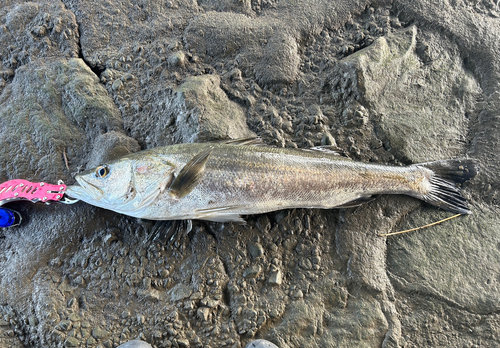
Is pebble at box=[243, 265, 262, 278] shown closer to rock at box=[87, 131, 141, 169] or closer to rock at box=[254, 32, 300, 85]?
rock at box=[87, 131, 141, 169]

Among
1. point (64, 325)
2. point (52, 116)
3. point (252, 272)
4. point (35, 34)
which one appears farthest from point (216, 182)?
point (35, 34)

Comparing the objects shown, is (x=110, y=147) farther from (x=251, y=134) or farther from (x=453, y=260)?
(x=453, y=260)

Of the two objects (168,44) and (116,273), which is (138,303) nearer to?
(116,273)

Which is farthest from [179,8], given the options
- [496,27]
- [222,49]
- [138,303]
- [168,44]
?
[496,27]

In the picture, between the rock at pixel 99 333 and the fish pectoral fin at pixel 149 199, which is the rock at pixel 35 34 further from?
the rock at pixel 99 333

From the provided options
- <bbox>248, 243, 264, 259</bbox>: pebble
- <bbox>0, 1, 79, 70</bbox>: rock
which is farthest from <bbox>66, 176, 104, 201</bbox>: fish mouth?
<bbox>0, 1, 79, 70</bbox>: rock

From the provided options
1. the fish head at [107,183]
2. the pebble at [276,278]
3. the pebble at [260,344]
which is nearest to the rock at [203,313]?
the pebble at [260,344]

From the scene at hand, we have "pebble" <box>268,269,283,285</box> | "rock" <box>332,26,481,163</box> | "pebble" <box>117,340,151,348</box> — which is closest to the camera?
"pebble" <box>117,340,151,348</box>
